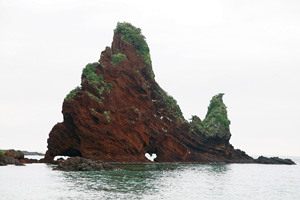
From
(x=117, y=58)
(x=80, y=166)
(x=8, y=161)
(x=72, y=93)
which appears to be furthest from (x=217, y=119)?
(x=8, y=161)

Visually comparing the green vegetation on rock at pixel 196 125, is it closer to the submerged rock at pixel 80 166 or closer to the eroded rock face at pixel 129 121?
the eroded rock face at pixel 129 121

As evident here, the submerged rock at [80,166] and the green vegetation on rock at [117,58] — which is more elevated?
the green vegetation on rock at [117,58]

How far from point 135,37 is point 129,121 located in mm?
24048

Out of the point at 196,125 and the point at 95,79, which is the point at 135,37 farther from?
the point at 196,125

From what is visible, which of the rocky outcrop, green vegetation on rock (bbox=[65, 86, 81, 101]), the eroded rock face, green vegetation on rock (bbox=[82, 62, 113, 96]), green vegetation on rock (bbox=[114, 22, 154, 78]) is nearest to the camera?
the rocky outcrop

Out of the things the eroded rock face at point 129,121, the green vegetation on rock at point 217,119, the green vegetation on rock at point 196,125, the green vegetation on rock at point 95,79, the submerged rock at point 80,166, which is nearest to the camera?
the submerged rock at point 80,166

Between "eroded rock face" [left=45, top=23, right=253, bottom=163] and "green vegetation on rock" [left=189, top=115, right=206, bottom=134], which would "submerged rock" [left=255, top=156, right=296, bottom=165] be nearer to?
"eroded rock face" [left=45, top=23, right=253, bottom=163]

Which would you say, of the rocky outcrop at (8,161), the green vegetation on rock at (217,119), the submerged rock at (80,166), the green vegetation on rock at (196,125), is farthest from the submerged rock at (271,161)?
the rocky outcrop at (8,161)

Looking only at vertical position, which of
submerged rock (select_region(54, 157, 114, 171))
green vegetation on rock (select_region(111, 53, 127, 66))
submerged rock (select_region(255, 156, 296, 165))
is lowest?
submerged rock (select_region(54, 157, 114, 171))

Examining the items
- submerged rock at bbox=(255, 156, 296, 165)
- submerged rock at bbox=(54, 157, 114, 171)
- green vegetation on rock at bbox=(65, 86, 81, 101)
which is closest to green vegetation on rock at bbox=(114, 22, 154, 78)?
green vegetation on rock at bbox=(65, 86, 81, 101)

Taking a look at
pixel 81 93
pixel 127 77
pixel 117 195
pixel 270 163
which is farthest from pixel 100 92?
pixel 270 163

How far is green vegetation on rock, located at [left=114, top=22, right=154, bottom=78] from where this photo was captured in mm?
88312

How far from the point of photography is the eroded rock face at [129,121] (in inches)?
2889

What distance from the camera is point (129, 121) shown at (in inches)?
3071
